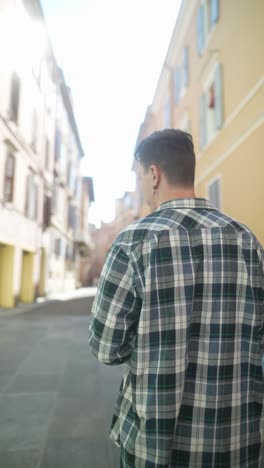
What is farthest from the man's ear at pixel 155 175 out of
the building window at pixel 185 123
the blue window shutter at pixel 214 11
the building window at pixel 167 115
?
the building window at pixel 167 115

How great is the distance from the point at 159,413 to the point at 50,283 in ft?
54.1

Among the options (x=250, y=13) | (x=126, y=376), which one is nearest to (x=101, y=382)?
(x=126, y=376)

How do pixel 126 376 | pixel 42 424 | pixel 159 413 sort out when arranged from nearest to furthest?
pixel 159 413
pixel 126 376
pixel 42 424

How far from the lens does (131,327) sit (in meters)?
1.01

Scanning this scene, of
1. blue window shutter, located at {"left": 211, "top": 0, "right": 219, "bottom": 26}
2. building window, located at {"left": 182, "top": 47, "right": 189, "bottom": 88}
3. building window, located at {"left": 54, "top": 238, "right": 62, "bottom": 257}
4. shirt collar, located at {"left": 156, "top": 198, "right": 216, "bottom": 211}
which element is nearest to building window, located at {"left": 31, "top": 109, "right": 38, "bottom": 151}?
building window, located at {"left": 182, "top": 47, "right": 189, "bottom": 88}

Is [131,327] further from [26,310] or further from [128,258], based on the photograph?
[26,310]

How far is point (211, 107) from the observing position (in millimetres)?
8438

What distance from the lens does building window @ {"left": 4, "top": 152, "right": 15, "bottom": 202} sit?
10641mm

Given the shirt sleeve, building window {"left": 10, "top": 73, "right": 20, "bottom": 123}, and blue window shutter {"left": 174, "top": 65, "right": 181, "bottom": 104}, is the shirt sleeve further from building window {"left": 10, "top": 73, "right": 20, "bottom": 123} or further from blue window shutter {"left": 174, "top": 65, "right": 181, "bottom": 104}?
blue window shutter {"left": 174, "top": 65, "right": 181, "bottom": 104}

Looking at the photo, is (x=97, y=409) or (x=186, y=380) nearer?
(x=186, y=380)

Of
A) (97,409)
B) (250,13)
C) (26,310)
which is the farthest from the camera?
(26,310)

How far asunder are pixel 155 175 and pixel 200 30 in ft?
32.1

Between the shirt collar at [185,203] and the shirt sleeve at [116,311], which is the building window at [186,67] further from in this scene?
the shirt sleeve at [116,311]

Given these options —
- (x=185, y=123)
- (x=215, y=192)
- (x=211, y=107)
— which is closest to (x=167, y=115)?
(x=185, y=123)
